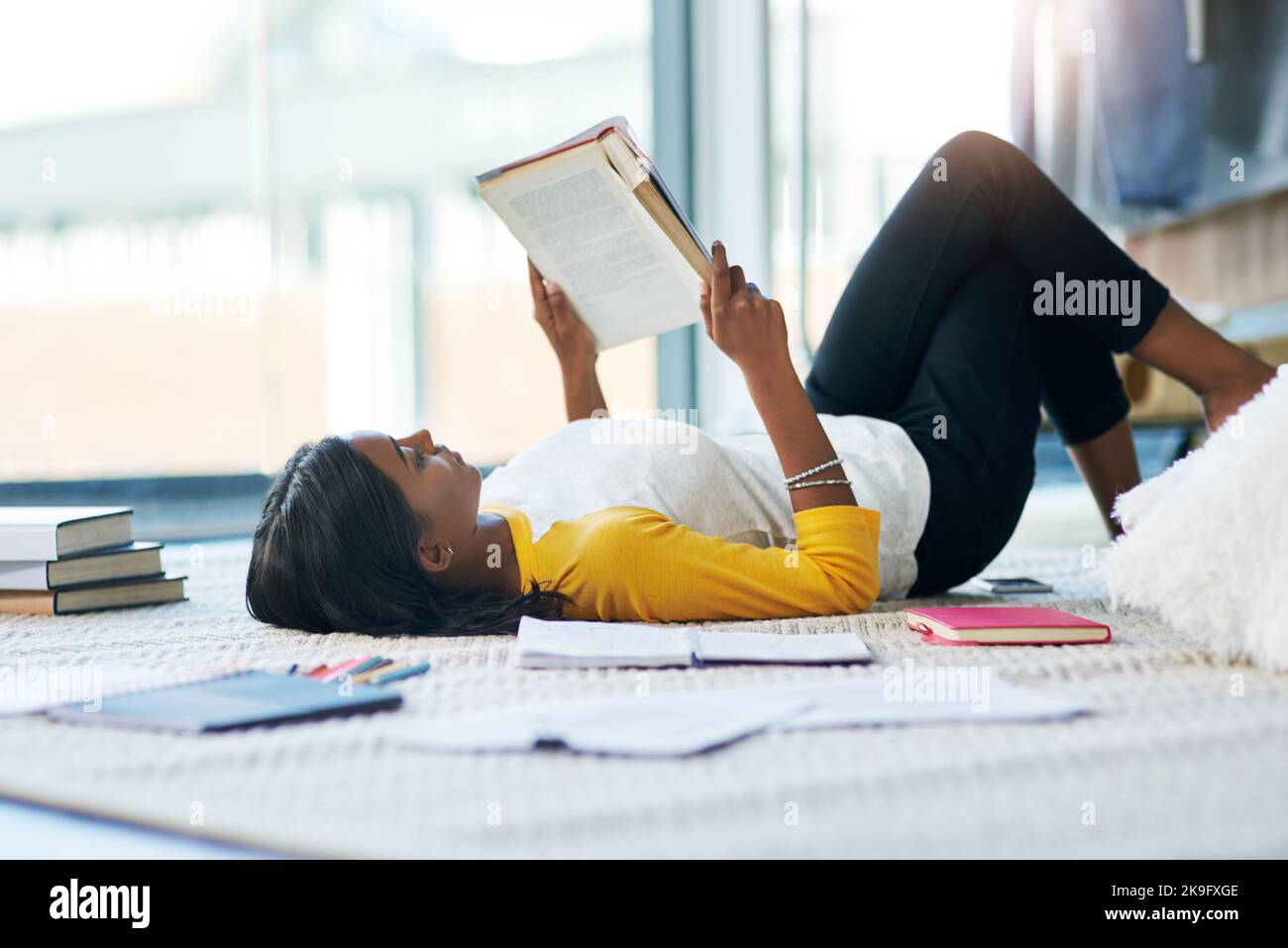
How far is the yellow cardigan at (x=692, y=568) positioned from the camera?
45.8 inches

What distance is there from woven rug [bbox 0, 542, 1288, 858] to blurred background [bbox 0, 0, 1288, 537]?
6.27 ft

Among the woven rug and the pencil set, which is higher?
the woven rug

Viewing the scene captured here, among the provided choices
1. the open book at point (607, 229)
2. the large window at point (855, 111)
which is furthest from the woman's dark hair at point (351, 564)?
the large window at point (855, 111)

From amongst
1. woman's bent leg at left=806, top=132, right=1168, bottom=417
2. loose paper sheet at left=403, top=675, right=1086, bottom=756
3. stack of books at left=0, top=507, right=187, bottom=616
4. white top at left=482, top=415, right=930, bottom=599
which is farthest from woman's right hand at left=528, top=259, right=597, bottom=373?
loose paper sheet at left=403, top=675, right=1086, bottom=756

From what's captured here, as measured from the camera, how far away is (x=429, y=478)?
3.87ft

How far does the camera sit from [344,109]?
11.7 ft

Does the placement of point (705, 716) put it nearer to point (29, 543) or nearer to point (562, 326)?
point (562, 326)

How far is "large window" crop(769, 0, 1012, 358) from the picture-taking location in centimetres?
316

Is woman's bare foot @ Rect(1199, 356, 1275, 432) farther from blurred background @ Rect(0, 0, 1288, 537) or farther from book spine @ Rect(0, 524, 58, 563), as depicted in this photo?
book spine @ Rect(0, 524, 58, 563)

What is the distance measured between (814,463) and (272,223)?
6.30ft

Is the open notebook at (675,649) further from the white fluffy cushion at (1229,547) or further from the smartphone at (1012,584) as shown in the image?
the smartphone at (1012,584)

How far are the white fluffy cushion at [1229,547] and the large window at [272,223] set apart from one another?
219cm

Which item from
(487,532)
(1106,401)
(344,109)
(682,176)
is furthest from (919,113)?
(487,532)

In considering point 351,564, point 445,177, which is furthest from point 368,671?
point 445,177
